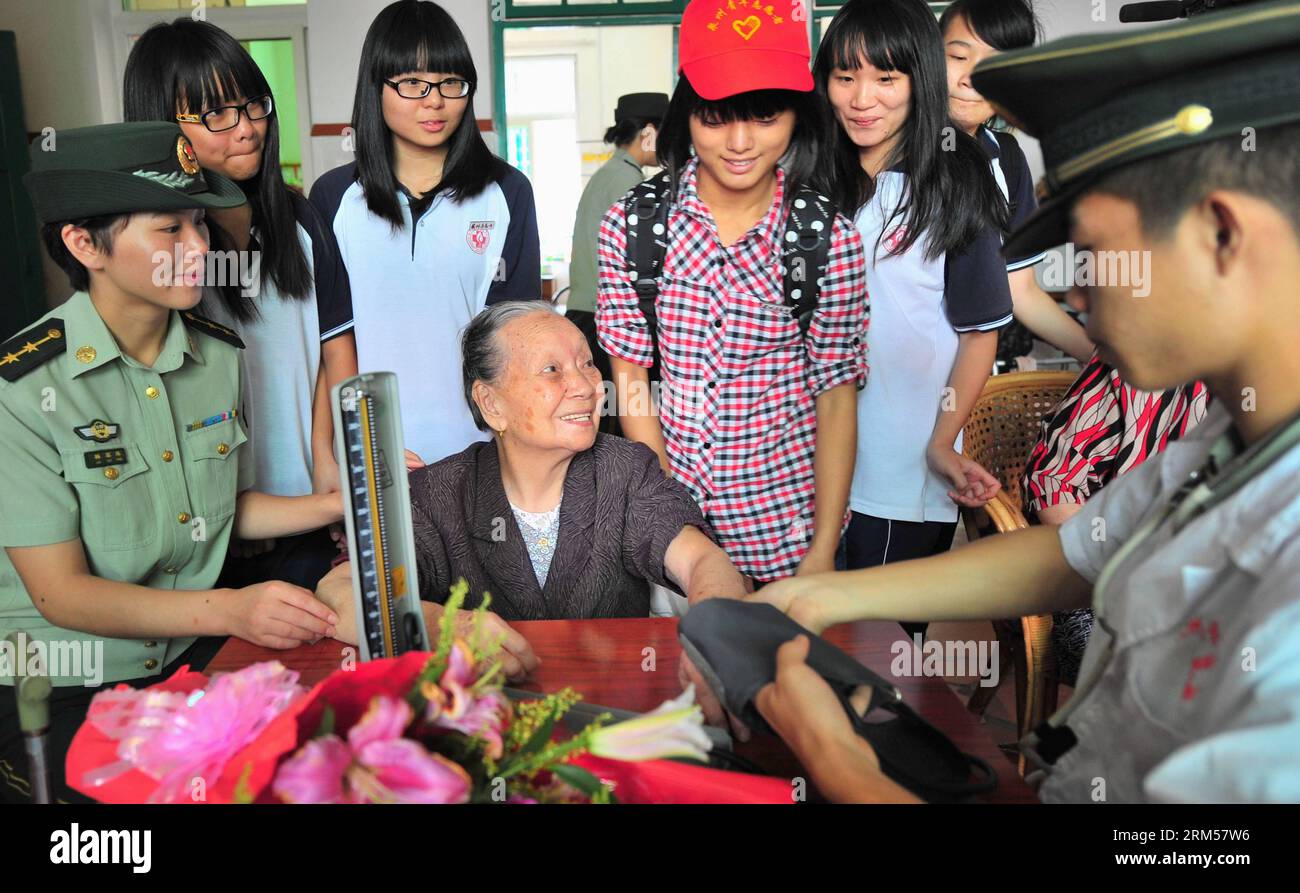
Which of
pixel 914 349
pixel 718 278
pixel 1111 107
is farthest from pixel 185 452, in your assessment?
pixel 1111 107

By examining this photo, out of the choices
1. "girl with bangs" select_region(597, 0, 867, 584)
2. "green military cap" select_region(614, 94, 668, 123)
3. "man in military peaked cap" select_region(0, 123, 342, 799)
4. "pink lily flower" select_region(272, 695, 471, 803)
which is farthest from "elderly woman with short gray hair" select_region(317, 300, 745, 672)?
"green military cap" select_region(614, 94, 668, 123)

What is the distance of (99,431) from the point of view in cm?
179

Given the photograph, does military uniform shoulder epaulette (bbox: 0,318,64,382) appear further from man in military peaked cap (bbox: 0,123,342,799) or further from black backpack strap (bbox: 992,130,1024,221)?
black backpack strap (bbox: 992,130,1024,221)

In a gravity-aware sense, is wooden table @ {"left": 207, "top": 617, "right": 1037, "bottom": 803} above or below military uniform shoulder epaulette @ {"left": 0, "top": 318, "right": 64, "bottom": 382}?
below

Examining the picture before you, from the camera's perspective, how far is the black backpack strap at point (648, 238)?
7.04 feet

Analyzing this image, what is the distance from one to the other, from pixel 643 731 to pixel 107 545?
1.32 metres

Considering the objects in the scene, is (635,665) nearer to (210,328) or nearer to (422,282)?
(210,328)

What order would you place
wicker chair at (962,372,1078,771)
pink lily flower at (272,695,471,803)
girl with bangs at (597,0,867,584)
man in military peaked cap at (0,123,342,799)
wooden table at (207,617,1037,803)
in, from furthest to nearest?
wicker chair at (962,372,1078,771), girl with bangs at (597,0,867,584), man in military peaked cap at (0,123,342,799), wooden table at (207,617,1037,803), pink lily flower at (272,695,471,803)

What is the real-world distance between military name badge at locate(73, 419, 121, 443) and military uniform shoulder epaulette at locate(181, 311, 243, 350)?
29 centimetres

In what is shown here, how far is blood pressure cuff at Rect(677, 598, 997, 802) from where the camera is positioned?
106cm

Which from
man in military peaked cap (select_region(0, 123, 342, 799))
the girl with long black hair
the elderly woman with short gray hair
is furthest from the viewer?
the girl with long black hair

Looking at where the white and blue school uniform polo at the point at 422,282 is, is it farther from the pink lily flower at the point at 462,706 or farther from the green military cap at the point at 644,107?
the green military cap at the point at 644,107

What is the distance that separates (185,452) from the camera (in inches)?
76.7
